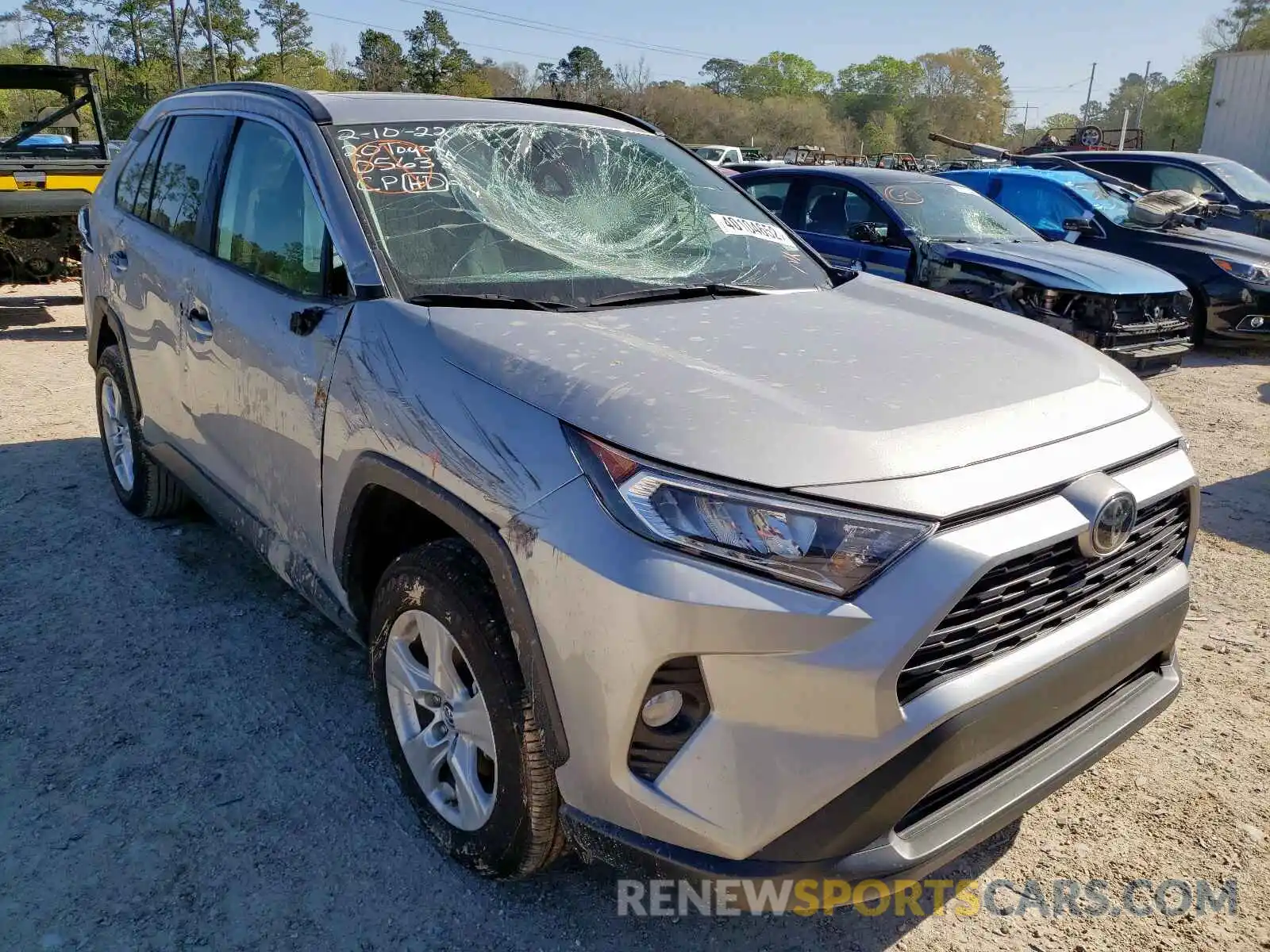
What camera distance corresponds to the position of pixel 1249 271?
8.39 m

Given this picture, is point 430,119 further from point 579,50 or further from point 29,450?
point 579,50

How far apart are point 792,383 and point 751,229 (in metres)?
1.40

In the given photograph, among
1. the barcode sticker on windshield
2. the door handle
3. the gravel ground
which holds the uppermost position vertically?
the barcode sticker on windshield

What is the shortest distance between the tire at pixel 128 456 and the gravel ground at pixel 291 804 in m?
0.19

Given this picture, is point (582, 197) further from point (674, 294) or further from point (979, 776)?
point (979, 776)

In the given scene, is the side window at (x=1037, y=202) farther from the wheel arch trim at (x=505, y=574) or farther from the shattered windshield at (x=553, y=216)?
the wheel arch trim at (x=505, y=574)

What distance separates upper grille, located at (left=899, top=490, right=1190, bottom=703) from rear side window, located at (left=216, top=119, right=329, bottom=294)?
1.84 m

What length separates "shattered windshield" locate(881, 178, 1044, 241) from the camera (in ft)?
24.2

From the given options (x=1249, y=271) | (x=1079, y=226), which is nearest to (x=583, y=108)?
(x=1079, y=226)

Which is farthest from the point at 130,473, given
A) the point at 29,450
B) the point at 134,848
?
the point at 134,848

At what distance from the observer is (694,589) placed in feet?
5.38

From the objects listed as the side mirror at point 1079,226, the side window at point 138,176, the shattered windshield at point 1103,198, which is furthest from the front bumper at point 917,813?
the shattered windshield at point 1103,198

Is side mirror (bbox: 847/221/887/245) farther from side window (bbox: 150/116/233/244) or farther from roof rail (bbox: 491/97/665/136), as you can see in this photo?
→ side window (bbox: 150/116/233/244)

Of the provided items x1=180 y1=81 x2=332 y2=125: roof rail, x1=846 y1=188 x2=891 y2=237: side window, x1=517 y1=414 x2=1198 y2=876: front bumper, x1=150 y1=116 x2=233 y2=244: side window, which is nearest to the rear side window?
x1=180 y1=81 x2=332 y2=125: roof rail
